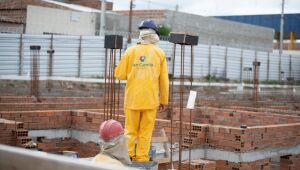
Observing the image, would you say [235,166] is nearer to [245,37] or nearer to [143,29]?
[143,29]

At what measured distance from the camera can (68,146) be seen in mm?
8664

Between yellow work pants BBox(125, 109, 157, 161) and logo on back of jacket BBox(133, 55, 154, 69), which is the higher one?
logo on back of jacket BBox(133, 55, 154, 69)

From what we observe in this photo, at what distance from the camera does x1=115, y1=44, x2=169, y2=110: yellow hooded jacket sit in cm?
529

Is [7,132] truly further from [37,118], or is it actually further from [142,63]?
[142,63]

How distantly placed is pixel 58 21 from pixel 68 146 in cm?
1889

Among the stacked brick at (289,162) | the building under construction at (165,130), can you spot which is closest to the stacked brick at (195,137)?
the building under construction at (165,130)

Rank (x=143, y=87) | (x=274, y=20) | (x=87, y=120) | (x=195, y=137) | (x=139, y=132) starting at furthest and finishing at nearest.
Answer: (x=274, y=20) < (x=87, y=120) < (x=195, y=137) < (x=139, y=132) < (x=143, y=87)

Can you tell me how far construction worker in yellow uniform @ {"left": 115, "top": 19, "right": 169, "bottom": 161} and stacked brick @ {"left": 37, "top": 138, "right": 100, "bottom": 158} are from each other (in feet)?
10.2

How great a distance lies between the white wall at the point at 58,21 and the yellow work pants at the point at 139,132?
68.0ft

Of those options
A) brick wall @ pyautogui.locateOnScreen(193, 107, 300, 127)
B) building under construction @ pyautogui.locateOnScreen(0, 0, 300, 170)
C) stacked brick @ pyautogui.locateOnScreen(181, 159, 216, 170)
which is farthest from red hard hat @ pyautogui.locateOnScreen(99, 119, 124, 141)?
brick wall @ pyautogui.locateOnScreen(193, 107, 300, 127)

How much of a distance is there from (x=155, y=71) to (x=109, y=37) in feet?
5.07

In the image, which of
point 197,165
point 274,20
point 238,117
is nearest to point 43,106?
point 238,117

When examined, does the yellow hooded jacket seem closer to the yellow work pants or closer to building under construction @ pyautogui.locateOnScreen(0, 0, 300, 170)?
the yellow work pants

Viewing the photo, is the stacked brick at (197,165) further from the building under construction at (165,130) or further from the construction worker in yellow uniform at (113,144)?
the construction worker in yellow uniform at (113,144)
